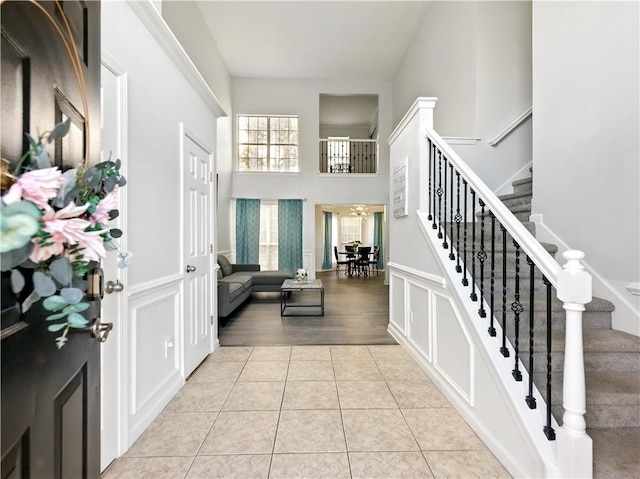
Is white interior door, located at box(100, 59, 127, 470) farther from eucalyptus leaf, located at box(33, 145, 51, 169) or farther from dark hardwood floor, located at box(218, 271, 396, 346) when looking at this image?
Result: dark hardwood floor, located at box(218, 271, 396, 346)

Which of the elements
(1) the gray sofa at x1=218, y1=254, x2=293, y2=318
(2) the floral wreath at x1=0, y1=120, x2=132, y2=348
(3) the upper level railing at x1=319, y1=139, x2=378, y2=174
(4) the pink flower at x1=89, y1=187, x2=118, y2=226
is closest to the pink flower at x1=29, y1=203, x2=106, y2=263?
(2) the floral wreath at x1=0, y1=120, x2=132, y2=348

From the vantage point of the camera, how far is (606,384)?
1690 millimetres

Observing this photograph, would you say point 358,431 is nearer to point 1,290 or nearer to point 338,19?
point 1,290

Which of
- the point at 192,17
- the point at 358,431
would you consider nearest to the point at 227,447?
the point at 358,431

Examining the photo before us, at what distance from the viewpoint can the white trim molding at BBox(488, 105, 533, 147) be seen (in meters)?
3.43

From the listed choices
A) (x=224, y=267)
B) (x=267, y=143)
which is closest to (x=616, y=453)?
(x=224, y=267)

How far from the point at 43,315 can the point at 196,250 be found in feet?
7.24

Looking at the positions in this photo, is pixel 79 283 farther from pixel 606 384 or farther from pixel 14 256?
pixel 606 384

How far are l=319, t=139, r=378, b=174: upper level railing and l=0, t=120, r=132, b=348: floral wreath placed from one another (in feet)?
26.2

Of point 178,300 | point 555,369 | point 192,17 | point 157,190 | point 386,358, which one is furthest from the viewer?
point 192,17

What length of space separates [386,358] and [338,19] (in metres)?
5.73

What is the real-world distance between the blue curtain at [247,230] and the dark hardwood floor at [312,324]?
166 centimetres

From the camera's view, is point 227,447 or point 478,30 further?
point 478,30

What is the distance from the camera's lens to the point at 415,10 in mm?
5375
